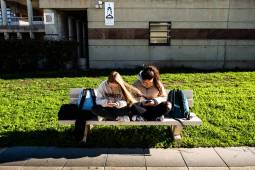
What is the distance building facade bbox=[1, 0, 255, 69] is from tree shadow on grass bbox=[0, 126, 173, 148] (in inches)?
352

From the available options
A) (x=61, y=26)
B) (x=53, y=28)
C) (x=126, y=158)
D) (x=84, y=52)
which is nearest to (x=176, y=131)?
(x=126, y=158)

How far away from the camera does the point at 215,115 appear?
23.2 feet

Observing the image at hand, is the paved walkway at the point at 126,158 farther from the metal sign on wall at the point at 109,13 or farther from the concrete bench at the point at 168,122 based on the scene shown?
the metal sign on wall at the point at 109,13

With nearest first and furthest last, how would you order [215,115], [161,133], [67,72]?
[161,133] → [215,115] → [67,72]

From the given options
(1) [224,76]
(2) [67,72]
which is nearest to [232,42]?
(1) [224,76]

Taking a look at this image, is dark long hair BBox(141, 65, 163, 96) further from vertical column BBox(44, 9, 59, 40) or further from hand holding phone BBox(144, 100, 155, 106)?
vertical column BBox(44, 9, 59, 40)

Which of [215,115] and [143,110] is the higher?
[143,110]

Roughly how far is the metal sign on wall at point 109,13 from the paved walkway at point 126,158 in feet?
32.2

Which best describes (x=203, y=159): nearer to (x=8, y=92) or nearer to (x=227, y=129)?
(x=227, y=129)

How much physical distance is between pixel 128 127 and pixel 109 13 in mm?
9127

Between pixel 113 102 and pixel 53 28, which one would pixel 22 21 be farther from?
pixel 113 102

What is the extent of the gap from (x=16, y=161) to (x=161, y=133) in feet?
8.18

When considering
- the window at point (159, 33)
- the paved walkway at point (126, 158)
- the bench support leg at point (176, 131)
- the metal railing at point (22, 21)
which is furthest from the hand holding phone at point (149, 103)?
the metal railing at point (22, 21)

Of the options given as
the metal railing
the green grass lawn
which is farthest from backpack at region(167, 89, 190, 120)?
the metal railing
